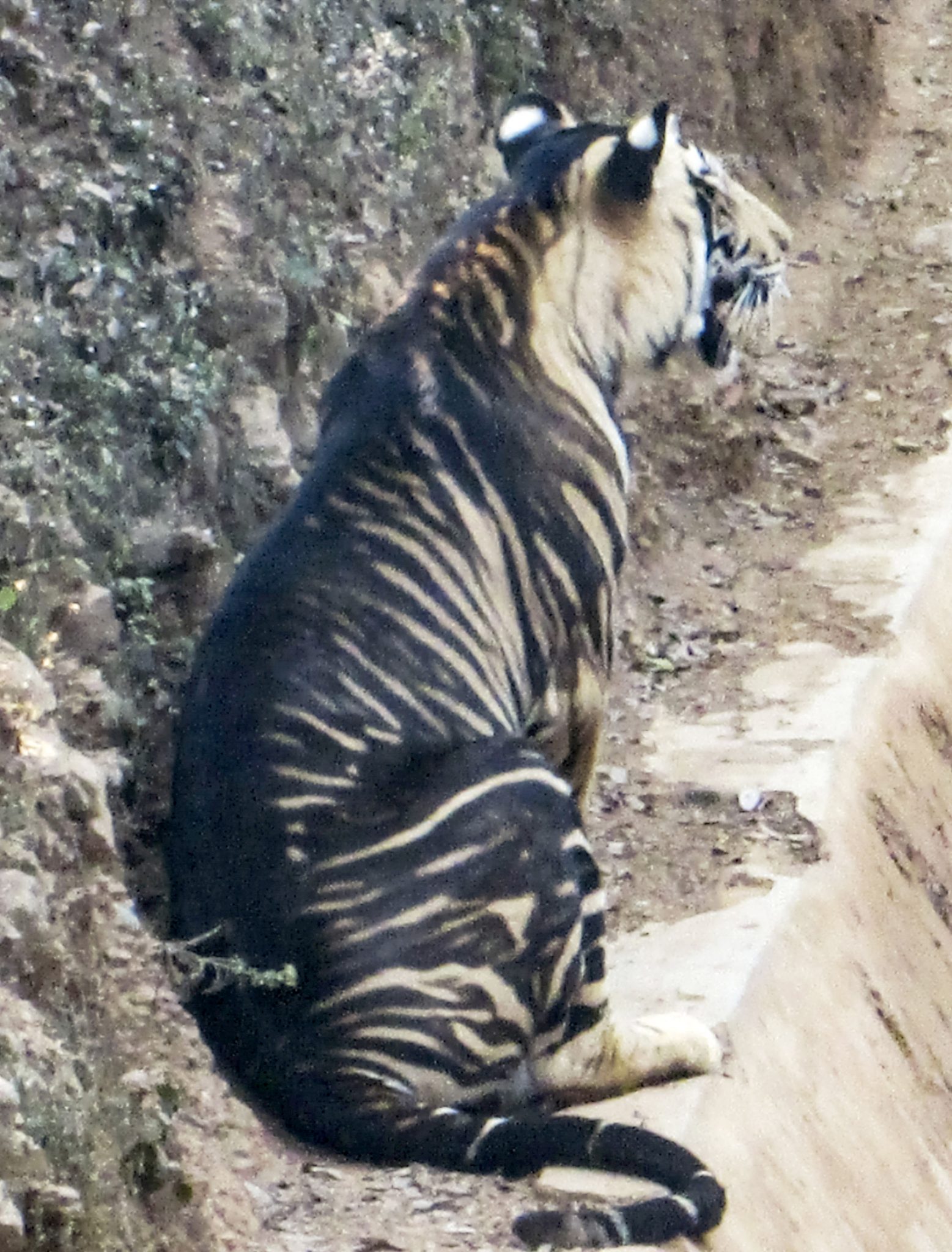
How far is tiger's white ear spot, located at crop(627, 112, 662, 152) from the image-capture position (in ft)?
14.8

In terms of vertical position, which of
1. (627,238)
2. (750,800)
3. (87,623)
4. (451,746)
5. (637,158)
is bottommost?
(750,800)

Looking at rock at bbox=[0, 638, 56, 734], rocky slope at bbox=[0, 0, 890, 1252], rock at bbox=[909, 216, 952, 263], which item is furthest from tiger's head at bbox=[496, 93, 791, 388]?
rock at bbox=[909, 216, 952, 263]

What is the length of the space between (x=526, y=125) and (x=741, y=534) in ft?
9.45

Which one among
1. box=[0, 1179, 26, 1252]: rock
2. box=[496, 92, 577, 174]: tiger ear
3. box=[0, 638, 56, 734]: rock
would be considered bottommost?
box=[0, 1179, 26, 1252]: rock

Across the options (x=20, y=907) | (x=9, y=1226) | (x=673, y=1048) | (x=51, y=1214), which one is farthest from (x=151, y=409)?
(x=9, y=1226)

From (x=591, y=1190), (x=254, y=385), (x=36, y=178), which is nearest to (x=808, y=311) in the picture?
(x=254, y=385)

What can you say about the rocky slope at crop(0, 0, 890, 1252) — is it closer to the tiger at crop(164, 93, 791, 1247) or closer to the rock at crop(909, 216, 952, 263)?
the tiger at crop(164, 93, 791, 1247)

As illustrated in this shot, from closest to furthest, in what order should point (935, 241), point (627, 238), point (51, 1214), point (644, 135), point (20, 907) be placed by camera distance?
point (51, 1214) → point (20, 907) → point (644, 135) → point (627, 238) → point (935, 241)

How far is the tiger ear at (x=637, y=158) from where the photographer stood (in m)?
4.51

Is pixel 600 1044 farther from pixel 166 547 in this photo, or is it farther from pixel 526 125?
pixel 526 125

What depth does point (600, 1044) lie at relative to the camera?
13.0 feet

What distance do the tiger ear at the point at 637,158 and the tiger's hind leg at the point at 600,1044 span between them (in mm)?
1812

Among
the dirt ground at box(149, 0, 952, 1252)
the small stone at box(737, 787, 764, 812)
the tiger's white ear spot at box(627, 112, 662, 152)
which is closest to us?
the dirt ground at box(149, 0, 952, 1252)

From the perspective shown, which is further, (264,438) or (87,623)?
(264,438)
